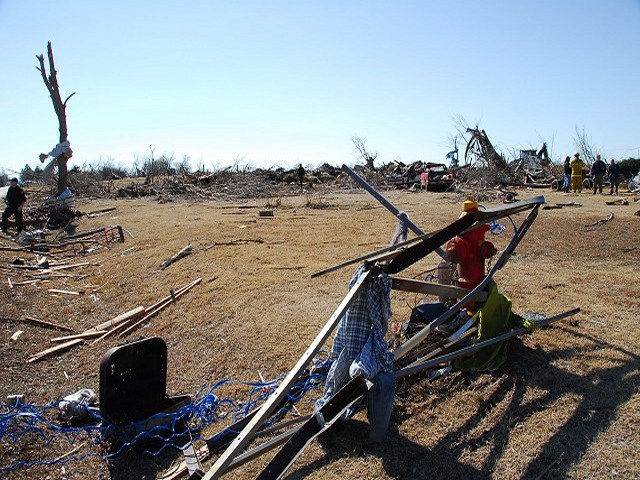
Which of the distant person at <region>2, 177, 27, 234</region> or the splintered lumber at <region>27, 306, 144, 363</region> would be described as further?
the distant person at <region>2, 177, 27, 234</region>

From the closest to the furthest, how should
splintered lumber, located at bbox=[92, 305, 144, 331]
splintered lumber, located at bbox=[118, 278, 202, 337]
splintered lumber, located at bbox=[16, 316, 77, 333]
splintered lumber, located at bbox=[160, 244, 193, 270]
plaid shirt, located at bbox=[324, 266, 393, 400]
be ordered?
plaid shirt, located at bbox=[324, 266, 393, 400] → splintered lumber, located at bbox=[118, 278, 202, 337] → splintered lumber, located at bbox=[92, 305, 144, 331] → splintered lumber, located at bbox=[16, 316, 77, 333] → splintered lumber, located at bbox=[160, 244, 193, 270]

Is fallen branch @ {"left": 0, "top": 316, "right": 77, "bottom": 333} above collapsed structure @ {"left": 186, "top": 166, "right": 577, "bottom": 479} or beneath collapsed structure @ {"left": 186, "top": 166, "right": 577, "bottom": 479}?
beneath

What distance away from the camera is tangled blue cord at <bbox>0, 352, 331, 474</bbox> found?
158 inches

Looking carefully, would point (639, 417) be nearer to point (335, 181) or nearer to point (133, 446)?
point (133, 446)

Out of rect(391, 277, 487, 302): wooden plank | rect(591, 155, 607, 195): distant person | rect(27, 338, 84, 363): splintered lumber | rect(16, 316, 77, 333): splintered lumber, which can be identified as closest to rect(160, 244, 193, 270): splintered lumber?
rect(16, 316, 77, 333): splintered lumber

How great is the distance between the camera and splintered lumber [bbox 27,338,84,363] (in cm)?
636

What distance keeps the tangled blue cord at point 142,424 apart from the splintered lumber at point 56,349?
1.41 metres

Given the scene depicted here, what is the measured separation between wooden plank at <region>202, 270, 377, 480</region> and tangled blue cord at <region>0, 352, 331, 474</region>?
1.42 meters

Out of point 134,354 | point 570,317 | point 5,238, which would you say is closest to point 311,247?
point 570,317

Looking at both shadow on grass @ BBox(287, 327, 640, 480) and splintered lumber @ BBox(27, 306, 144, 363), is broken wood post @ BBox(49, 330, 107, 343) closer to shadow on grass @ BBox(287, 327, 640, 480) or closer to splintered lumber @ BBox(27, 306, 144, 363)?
splintered lumber @ BBox(27, 306, 144, 363)

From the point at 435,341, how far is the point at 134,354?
270 centimetres

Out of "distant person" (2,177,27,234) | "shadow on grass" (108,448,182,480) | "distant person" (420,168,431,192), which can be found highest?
"distant person" (420,168,431,192)

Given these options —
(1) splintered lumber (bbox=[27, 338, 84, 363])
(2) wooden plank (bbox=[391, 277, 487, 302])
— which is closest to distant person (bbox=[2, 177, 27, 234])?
(1) splintered lumber (bbox=[27, 338, 84, 363])

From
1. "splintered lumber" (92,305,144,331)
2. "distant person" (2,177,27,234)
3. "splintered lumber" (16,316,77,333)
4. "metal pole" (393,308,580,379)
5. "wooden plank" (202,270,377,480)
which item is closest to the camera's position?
"wooden plank" (202,270,377,480)
